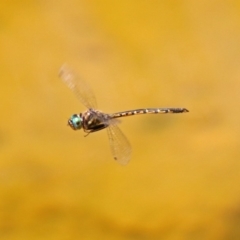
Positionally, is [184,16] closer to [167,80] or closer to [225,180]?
[167,80]

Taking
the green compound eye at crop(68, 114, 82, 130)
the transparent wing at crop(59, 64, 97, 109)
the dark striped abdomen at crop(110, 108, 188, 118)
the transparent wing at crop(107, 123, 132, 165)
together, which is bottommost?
the transparent wing at crop(107, 123, 132, 165)

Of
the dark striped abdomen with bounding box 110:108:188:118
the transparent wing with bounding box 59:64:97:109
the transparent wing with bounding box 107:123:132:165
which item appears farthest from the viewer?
the dark striped abdomen with bounding box 110:108:188:118

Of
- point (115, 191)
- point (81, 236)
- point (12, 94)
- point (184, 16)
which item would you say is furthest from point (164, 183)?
point (184, 16)

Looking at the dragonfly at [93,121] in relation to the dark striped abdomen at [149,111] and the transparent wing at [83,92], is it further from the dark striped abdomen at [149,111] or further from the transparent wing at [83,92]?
the dark striped abdomen at [149,111]

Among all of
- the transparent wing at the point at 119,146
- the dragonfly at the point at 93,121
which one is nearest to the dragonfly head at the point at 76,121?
the dragonfly at the point at 93,121

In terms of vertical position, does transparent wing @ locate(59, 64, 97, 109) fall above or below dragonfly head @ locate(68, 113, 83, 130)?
above

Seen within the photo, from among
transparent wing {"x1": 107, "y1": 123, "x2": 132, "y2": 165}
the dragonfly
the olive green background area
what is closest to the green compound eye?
the dragonfly

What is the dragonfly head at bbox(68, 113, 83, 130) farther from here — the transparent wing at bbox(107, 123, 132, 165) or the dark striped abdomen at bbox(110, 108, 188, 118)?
the dark striped abdomen at bbox(110, 108, 188, 118)
